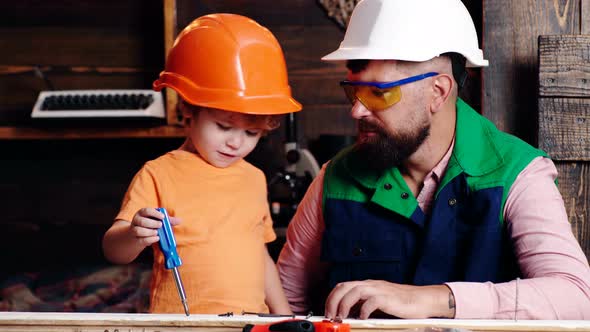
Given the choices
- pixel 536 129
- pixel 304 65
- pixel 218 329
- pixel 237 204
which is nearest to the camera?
pixel 218 329

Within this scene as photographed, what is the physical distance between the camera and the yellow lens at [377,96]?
1.76 meters

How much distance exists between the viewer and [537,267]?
1610 millimetres

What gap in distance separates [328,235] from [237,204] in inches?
12.9

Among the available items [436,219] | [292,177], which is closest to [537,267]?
[436,219]

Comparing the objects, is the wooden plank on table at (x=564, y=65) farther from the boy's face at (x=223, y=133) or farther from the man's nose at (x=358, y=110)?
the boy's face at (x=223, y=133)

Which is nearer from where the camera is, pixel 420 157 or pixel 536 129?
pixel 420 157

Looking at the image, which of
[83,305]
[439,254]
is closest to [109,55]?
[83,305]

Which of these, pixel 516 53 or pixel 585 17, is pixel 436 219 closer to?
pixel 516 53

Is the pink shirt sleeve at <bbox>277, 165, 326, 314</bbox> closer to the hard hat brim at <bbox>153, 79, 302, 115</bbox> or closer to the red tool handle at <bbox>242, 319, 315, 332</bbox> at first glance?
the hard hat brim at <bbox>153, 79, 302, 115</bbox>

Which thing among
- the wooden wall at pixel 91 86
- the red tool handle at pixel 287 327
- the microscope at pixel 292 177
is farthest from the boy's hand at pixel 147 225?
the wooden wall at pixel 91 86

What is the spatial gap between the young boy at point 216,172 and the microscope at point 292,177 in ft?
3.94

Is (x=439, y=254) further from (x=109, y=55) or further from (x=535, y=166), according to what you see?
(x=109, y=55)

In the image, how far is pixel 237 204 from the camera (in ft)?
5.65

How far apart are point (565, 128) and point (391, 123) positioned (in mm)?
551
